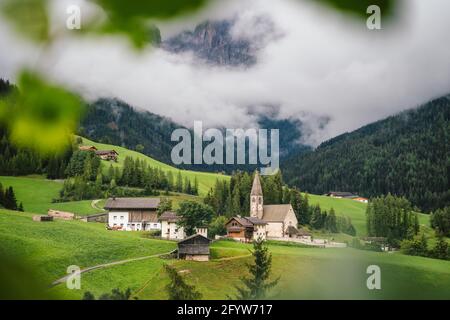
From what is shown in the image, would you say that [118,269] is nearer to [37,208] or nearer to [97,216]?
[97,216]

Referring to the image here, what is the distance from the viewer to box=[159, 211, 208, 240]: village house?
106ft

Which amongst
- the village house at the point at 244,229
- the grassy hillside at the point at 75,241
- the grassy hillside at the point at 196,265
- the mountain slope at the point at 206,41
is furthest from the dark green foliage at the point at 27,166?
the mountain slope at the point at 206,41

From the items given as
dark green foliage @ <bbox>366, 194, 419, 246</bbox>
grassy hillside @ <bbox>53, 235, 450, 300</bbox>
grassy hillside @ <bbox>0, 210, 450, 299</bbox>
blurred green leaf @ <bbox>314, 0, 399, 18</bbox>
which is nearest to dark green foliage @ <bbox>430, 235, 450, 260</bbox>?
grassy hillside @ <bbox>0, 210, 450, 299</bbox>

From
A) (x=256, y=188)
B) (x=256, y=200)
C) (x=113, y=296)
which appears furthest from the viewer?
(x=256, y=188)

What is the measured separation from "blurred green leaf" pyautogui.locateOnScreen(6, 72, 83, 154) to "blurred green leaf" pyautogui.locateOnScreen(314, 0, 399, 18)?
1.43 feet

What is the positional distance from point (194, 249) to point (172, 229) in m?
7.35

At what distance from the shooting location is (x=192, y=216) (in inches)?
1276

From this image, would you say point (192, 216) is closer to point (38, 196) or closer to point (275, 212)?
point (275, 212)

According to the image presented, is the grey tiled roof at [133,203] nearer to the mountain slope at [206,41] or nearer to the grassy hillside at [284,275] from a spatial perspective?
the grassy hillside at [284,275]

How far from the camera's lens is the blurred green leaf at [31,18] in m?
0.64

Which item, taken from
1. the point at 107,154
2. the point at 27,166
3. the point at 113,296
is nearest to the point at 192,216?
the point at 27,166

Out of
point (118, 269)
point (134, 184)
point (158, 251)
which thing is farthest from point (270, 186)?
point (118, 269)

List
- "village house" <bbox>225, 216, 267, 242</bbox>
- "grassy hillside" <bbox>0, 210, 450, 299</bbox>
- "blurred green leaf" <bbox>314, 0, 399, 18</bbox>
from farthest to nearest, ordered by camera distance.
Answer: "village house" <bbox>225, 216, 267, 242</bbox> < "grassy hillside" <bbox>0, 210, 450, 299</bbox> < "blurred green leaf" <bbox>314, 0, 399, 18</bbox>

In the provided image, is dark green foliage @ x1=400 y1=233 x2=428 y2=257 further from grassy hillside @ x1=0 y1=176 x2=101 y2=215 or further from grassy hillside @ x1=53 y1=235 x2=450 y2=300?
grassy hillside @ x1=0 y1=176 x2=101 y2=215
